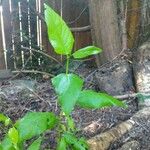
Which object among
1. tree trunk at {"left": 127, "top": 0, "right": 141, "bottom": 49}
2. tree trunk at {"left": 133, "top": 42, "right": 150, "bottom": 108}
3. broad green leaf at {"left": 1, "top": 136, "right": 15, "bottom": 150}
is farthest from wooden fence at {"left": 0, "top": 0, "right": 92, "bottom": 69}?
broad green leaf at {"left": 1, "top": 136, "right": 15, "bottom": 150}

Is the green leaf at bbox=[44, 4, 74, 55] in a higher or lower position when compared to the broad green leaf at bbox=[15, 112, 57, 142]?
higher

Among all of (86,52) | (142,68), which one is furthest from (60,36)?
(142,68)

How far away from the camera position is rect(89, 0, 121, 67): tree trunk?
3.35m

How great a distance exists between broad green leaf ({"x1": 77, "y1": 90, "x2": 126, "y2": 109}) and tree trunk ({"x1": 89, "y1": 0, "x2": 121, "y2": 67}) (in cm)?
190

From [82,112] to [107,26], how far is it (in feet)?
3.40

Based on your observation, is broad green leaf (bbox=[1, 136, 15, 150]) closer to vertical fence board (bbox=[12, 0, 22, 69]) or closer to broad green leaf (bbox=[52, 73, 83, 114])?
broad green leaf (bbox=[52, 73, 83, 114])

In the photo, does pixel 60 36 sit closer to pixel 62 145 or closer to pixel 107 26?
pixel 62 145

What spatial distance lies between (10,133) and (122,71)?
180 centimetres

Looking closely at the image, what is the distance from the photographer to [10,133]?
1.49m

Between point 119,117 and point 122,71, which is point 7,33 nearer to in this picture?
point 122,71

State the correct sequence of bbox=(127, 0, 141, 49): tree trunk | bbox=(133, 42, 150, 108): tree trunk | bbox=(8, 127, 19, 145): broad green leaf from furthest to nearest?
bbox=(127, 0, 141, 49): tree trunk < bbox=(133, 42, 150, 108): tree trunk < bbox=(8, 127, 19, 145): broad green leaf

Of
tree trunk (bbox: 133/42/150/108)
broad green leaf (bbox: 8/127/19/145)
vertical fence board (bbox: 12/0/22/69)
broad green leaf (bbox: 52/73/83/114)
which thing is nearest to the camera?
broad green leaf (bbox: 52/73/83/114)

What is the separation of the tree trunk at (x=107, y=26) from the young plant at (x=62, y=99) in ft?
5.86

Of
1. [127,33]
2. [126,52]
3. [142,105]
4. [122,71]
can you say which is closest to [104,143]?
[142,105]
